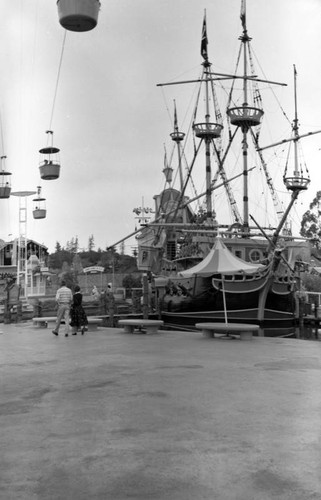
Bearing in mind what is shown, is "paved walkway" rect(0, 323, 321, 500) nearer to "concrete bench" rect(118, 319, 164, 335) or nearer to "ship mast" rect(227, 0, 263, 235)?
"concrete bench" rect(118, 319, 164, 335)

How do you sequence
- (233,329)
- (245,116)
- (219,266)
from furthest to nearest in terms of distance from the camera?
(245,116) < (219,266) < (233,329)

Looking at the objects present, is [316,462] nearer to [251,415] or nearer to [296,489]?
[296,489]

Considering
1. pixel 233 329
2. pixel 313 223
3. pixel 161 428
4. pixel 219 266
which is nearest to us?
pixel 161 428

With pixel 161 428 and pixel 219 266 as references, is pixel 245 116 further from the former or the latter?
pixel 161 428

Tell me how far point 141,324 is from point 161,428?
35.8 feet

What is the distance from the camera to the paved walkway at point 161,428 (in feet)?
12.9

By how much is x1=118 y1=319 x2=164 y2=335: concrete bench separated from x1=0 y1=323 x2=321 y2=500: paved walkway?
576 cm

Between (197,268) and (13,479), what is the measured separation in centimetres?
2001

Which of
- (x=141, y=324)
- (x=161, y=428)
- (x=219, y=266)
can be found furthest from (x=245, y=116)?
(x=161, y=428)

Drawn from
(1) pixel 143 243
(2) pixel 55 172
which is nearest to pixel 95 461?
(2) pixel 55 172

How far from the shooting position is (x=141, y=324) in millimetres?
16328

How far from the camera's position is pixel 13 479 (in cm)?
407

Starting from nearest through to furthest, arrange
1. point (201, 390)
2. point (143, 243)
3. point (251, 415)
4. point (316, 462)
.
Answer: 1. point (316, 462)
2. point (251, 415)
3. point (201, 390)
4. point (143, 243)

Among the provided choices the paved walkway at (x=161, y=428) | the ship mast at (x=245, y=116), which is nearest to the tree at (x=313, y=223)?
Answer: the ship mast at (x=245, y=116)
